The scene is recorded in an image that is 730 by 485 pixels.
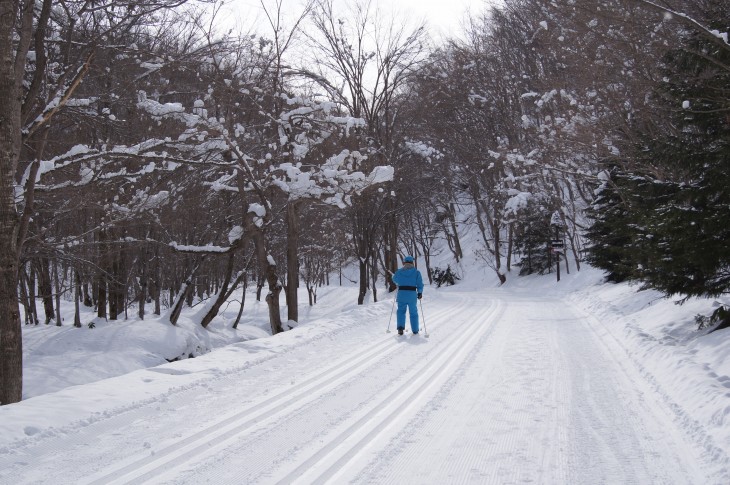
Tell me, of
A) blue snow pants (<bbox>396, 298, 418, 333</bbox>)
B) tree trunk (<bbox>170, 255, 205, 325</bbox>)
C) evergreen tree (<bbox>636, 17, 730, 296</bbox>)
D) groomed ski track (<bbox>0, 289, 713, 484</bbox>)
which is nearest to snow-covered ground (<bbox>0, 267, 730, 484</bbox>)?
groomed ski track (<bbox>0, 289, 713, 484</bbox>)

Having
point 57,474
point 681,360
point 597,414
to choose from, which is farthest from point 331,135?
point 57,474

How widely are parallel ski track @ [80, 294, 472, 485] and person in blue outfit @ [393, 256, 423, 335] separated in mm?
3072

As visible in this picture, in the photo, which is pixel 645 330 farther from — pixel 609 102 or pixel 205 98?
pixel 205 98

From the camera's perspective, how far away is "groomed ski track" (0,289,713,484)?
4047mm

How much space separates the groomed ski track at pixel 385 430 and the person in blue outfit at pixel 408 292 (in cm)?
284

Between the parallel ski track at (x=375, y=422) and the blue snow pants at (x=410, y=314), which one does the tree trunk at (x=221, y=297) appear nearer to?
the blue snow pants at (x=410, y=314)

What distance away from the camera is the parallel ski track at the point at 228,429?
398 centimetres

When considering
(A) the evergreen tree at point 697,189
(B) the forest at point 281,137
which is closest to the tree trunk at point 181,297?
(B) the forest at point 281,137

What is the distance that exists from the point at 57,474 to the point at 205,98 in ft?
38.7

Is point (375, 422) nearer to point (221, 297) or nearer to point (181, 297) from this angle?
point (221, 297)

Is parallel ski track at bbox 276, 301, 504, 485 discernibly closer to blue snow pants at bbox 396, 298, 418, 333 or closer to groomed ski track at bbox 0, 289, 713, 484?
groomed ski track at bbox 0, 289, 713, 484

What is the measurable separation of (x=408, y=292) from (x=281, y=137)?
644 centimetres

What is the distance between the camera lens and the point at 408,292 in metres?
11.7

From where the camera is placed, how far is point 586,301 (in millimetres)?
20328
